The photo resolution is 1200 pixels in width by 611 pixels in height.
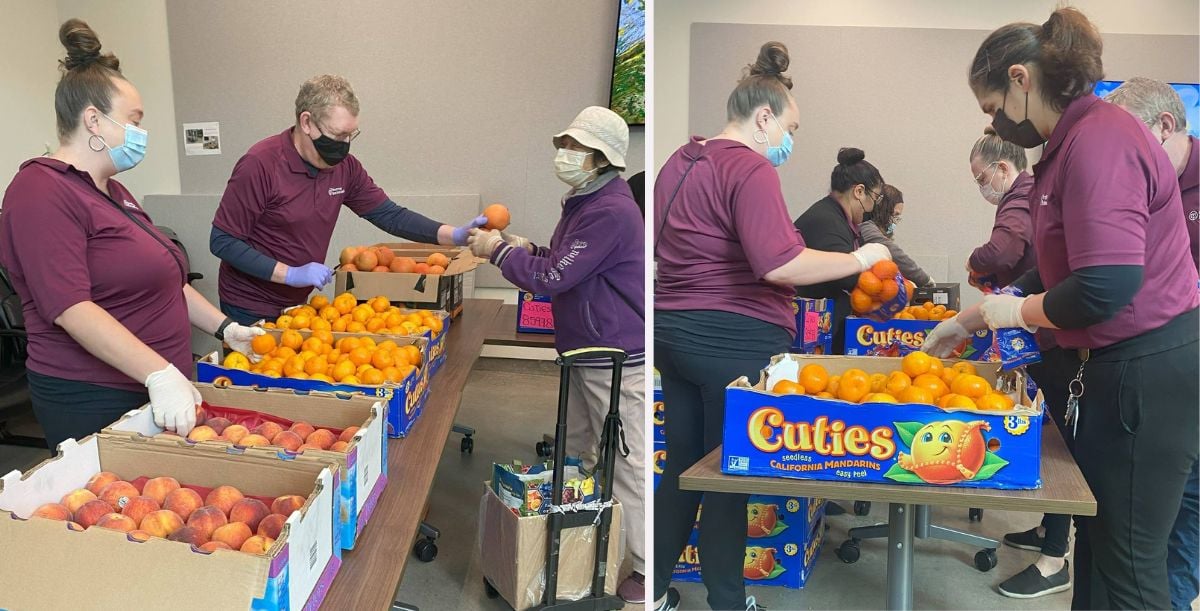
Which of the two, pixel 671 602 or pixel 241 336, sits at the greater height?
pixel 241 336

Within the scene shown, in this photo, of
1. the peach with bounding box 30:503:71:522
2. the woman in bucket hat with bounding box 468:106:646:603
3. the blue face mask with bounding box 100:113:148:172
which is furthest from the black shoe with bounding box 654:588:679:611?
the blue face mask with bounding box 100:113:148:172

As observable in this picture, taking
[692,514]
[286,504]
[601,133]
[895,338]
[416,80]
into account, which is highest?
[416,80]

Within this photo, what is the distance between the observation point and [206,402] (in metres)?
1.66

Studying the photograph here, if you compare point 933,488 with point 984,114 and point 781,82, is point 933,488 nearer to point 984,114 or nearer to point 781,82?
point 984,114

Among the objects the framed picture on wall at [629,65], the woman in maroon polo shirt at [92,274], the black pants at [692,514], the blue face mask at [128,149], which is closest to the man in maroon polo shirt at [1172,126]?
the black pants at [692,514]

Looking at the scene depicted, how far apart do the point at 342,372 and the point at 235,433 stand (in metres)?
0.38

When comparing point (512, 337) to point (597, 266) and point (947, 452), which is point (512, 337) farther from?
point (947, 452)

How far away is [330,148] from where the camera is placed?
2426 millimetres

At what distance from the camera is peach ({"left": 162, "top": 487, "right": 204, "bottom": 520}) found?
1.21 meters

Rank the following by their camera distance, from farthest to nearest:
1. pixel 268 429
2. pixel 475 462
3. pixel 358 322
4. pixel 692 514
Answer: pixel 475 462 < pixel 358 322 < pixel 692 514 < pixel 268 429

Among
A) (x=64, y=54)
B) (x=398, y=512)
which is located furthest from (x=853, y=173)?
(x=64, y=54)

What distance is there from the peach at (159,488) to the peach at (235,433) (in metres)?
0.19

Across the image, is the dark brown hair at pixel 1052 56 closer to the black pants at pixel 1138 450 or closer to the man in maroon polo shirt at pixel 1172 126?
the man in maroon polo shirt at pixel 1172 126

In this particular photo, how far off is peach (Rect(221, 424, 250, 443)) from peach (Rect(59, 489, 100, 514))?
0.84 ft
